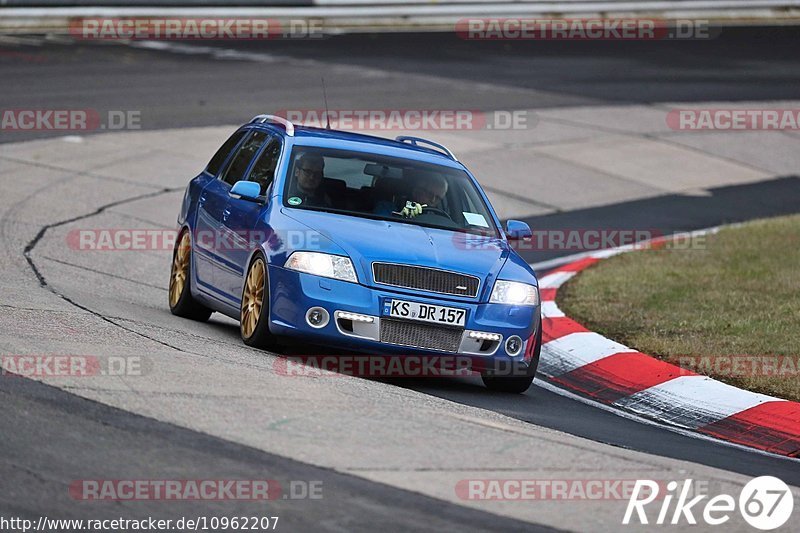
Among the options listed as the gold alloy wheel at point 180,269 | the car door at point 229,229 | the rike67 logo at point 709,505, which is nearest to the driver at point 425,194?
the car door at point 229,229

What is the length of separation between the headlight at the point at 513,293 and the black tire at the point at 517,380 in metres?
0.24

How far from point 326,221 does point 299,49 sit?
20551mm

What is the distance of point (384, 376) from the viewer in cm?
999

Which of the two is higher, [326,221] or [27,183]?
[326,221]

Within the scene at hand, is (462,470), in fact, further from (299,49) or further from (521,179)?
(299,49)

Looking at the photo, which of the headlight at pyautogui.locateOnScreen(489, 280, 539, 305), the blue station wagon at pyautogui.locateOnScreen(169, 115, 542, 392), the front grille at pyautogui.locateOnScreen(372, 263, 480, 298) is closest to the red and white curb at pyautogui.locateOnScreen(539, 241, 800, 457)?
the blue station wagon at pyautogui.locateOnScreen(169, 115, 542, 392)

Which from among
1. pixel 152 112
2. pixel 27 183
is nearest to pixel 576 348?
pixel 27 183

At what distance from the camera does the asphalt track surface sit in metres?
6.43

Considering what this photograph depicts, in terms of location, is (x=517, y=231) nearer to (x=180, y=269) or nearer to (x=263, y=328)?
(x=263, y=328)

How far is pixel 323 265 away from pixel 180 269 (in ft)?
8.18

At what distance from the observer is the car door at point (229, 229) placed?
10.6m

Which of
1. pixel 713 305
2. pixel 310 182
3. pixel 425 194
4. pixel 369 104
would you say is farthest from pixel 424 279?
pixel 369 104

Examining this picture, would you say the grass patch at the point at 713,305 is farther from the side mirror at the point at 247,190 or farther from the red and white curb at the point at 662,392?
the side mirror at the point at 247,190

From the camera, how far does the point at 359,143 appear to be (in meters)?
11.2
